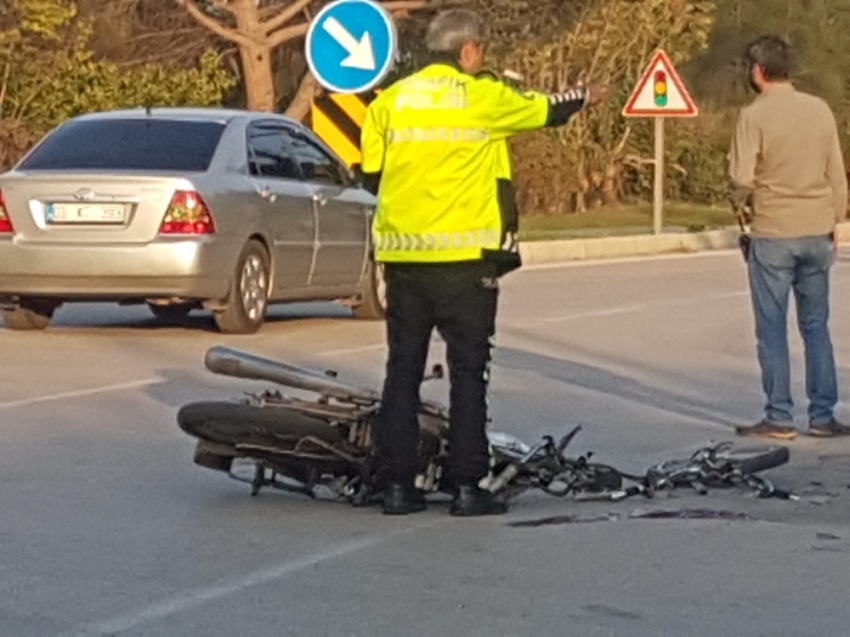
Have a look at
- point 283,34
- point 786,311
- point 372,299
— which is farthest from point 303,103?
point 786,311

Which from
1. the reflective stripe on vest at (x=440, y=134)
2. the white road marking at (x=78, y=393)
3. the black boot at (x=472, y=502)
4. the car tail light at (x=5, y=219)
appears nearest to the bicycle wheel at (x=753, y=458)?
the black boot at (x=472, y=502)

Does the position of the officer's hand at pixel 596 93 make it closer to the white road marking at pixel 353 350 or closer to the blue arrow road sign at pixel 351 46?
the white road marking at pixel 353 350

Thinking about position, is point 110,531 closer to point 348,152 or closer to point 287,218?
point 287,218

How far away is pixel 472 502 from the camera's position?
8023 millimetres

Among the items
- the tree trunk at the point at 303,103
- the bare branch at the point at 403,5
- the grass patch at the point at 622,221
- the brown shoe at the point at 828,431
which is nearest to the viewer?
the brown shoe at the point at 828,431

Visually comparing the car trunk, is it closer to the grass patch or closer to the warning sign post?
the grass patch

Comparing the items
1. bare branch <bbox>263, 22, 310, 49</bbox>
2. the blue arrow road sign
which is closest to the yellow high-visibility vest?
the blue arrow road sign

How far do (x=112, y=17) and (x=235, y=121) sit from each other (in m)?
25.8

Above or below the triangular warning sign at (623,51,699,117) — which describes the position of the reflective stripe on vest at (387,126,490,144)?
above

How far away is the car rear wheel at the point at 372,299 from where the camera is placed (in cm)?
1675

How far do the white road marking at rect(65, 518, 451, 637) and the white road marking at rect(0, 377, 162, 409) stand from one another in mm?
3983

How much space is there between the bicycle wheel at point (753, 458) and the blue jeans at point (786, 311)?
4.41ft

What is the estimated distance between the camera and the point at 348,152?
17.2 meters

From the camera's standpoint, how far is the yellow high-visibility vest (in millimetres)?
7910
